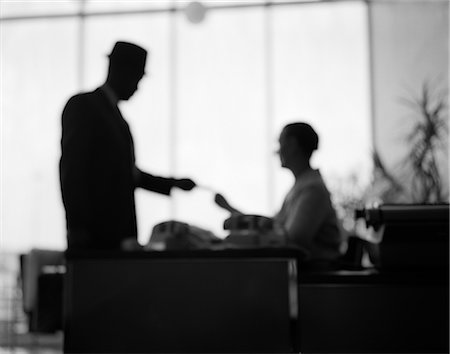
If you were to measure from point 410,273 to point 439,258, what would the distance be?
10 centimetres

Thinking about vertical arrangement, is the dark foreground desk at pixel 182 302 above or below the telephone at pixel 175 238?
below

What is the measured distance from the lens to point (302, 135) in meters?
2.44

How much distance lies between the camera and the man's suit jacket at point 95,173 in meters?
1.64

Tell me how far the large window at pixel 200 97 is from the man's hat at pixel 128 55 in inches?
166

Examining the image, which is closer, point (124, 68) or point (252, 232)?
point (252, 232)

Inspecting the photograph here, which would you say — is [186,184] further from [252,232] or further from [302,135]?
[302,135]

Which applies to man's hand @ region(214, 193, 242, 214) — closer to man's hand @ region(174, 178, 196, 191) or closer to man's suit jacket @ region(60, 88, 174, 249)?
man's hand @ region(174, 178, 196, 191)

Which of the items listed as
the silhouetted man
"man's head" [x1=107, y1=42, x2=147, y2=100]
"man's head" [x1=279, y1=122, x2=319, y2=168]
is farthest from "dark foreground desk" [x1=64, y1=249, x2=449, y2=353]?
"man's head" [x1=279, y1=122, x2=319, y2=168]

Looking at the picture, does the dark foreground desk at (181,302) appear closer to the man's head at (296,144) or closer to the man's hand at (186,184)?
the man's hand at (186,184)

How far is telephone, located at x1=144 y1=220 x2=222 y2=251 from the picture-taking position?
150cm

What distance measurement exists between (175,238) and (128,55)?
63 centimetres

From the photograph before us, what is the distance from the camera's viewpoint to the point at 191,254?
1.42 metres

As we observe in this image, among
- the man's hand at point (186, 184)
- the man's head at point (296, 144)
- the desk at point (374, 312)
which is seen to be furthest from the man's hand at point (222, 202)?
the man's head at point (296, 144)

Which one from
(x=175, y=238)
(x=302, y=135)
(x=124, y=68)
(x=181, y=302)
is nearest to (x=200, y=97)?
(x=302, y=135)
